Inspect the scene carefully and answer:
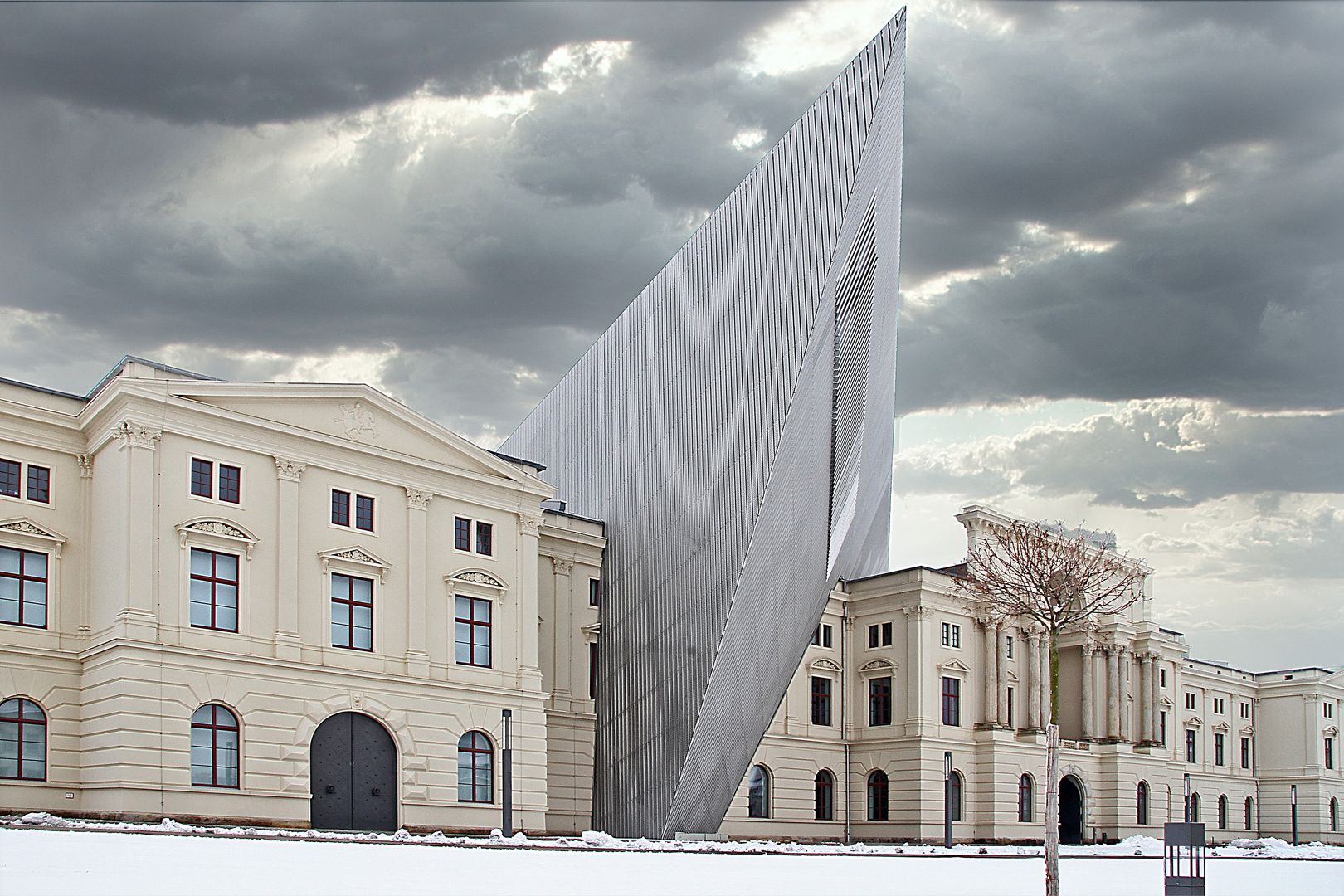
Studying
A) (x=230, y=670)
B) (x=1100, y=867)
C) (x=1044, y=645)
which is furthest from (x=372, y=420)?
(x=1044, y=645)

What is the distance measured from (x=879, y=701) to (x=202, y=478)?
116 ft

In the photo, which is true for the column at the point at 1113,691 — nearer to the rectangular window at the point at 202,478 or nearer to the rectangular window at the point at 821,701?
the rectangular window at the point at 821,701

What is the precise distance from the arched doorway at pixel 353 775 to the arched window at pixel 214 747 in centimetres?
256

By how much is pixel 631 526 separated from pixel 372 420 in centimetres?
1136

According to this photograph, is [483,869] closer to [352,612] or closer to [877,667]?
[352,612]

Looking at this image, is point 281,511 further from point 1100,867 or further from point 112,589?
point 1100,867

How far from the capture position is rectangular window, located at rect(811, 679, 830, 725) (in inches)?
2430

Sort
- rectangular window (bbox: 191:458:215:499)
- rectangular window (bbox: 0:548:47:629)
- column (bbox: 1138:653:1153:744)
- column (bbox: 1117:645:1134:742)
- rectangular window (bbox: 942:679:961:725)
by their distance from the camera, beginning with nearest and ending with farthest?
rectangular window (bbox: 0:548:47:629) < rectangular window (bbox: 191:458:215:499) < rectangular window (bbox: 942:679:961:725) < column (bbox: 1117:645:1134:742) < column (bbox: 1138:653:1153:744)

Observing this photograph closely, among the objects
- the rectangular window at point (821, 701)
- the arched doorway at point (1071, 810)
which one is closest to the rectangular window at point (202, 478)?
the rectangular window at point (821, 701)

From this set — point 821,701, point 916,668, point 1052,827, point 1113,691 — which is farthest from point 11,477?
point 1113,691

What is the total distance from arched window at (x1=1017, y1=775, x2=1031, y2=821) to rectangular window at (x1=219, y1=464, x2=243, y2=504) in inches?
1596

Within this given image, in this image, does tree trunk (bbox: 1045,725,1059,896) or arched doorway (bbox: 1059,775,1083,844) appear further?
arched doorway (bbox: 1059,775,1083,844)

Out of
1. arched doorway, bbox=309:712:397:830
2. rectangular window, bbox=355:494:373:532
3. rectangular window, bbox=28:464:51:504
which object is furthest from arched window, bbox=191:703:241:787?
rectangular window, bbox=28:464:51:504

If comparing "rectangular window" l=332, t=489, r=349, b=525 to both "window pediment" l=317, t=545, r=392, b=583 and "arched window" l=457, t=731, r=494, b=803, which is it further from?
"arched window" l=457, t=731, r=494, b=803
